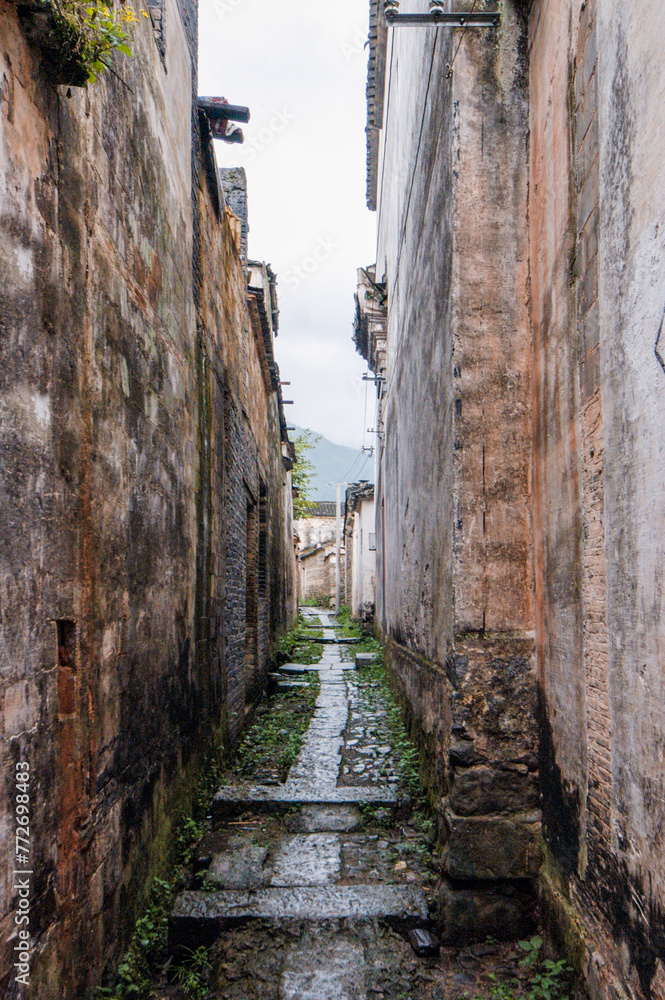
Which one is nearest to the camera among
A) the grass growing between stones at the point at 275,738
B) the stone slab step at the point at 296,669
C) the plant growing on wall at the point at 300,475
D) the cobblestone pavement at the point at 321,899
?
the cobblestone pavement at the point at 321,899

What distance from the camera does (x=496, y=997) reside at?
2.48 m

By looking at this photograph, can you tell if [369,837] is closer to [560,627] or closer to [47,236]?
[560,627]

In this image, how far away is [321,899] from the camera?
10.2 feet

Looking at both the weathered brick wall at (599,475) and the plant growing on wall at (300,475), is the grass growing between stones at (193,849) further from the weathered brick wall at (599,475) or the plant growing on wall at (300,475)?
the plant growing on wall at (300,475)

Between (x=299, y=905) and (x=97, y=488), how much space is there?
2.29 meters

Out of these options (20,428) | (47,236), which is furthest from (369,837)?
(47,236)

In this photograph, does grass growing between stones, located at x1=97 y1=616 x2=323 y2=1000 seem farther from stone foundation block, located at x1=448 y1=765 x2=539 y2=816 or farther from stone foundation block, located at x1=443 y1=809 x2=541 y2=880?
stone foundation block, located at x1=448 y1=765 x2=539 y2=816

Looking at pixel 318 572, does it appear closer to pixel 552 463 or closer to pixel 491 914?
pixel 491 914

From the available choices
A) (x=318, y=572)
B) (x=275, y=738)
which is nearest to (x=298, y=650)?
(x=275, y=738)

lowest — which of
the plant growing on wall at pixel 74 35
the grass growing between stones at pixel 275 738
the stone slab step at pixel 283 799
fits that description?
the grass growing between stones at pixel 275 738

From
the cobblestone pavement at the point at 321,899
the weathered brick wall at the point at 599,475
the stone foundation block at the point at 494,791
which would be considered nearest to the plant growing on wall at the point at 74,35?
the weathered brick wall at the point at 599,475

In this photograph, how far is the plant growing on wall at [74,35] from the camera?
179cm

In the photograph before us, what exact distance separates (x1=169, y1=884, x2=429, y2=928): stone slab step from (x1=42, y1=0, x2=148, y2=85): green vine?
3.50 meters

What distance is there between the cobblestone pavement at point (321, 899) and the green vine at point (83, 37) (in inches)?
137
